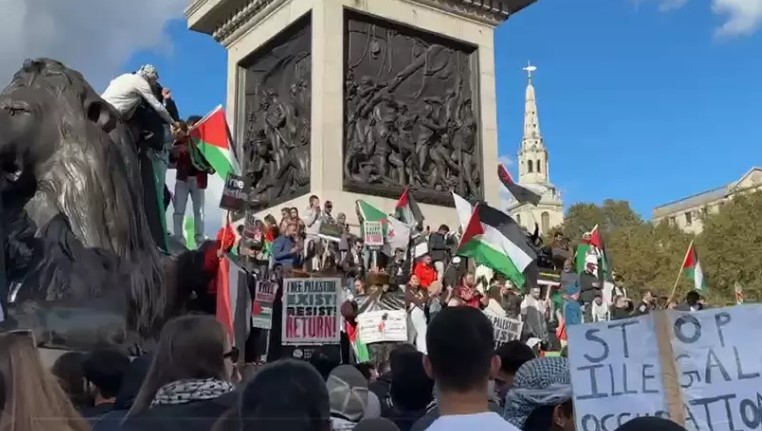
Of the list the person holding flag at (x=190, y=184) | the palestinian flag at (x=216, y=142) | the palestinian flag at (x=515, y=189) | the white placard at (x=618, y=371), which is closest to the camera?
the white placard at (x=618, y=371)

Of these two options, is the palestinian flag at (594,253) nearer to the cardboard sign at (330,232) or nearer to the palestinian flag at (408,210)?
the palestinian flag at (408,210)

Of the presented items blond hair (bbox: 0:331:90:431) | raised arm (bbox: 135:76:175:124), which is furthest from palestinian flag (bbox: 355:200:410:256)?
blond hair (bbox: 0:331:90:431)

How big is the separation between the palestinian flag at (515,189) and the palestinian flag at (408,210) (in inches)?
124

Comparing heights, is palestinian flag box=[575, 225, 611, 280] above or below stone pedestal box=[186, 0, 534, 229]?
below

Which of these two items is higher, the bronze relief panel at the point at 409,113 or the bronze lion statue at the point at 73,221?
the bronze relief panel at the point at 409,113

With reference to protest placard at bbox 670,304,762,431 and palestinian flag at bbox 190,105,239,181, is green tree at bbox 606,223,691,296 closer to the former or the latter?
palestinian flag at bbox 190,105,239,181

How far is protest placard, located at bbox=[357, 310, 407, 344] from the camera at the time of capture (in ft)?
32.5

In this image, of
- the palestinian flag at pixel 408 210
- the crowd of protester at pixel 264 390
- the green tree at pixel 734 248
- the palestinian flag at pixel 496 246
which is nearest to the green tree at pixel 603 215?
the green tree at pixel 734 248

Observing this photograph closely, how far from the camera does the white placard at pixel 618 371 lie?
3.13 meters

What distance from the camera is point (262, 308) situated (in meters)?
8.48

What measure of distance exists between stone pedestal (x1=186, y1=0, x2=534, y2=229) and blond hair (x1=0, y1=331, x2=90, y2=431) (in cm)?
1449

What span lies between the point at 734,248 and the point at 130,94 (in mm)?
41832

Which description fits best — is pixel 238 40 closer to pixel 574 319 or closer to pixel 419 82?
pixel 419 82

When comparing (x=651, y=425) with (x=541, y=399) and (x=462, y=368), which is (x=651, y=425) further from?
(x=541, y=399)
